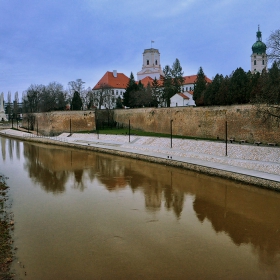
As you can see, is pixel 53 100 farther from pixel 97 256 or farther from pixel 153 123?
pixel 97 256

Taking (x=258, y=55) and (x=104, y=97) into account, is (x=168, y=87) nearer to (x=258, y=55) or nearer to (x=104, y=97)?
(x=104, y=97)

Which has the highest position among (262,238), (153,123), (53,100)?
(53,100)

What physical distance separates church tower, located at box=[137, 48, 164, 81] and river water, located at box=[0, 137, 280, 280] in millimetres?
35795

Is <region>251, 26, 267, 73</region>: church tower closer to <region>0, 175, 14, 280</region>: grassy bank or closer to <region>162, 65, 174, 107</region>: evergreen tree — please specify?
Answer: <region>162, 65, 174, 107</region>: evergreen tree

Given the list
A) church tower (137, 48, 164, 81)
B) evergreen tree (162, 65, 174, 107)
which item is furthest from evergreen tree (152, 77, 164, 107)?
church tower (137, 48, 164, 81)

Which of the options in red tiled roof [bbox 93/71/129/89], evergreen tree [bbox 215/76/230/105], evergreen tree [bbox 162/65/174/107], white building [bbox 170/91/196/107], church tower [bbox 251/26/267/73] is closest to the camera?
evergreen tree [bbox 215/76/230/105]

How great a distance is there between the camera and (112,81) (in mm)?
45719

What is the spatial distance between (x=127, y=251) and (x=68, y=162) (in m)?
12.2

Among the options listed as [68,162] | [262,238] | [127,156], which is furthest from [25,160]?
[262,238]

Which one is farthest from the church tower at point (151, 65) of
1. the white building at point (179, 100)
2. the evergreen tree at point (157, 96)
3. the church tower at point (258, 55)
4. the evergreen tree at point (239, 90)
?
the evergreen tree at point (239, 90)

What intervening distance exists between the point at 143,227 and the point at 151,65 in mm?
42789

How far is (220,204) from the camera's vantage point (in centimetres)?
991

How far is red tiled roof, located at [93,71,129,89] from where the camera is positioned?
4482 cm

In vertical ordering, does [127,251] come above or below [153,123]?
below
